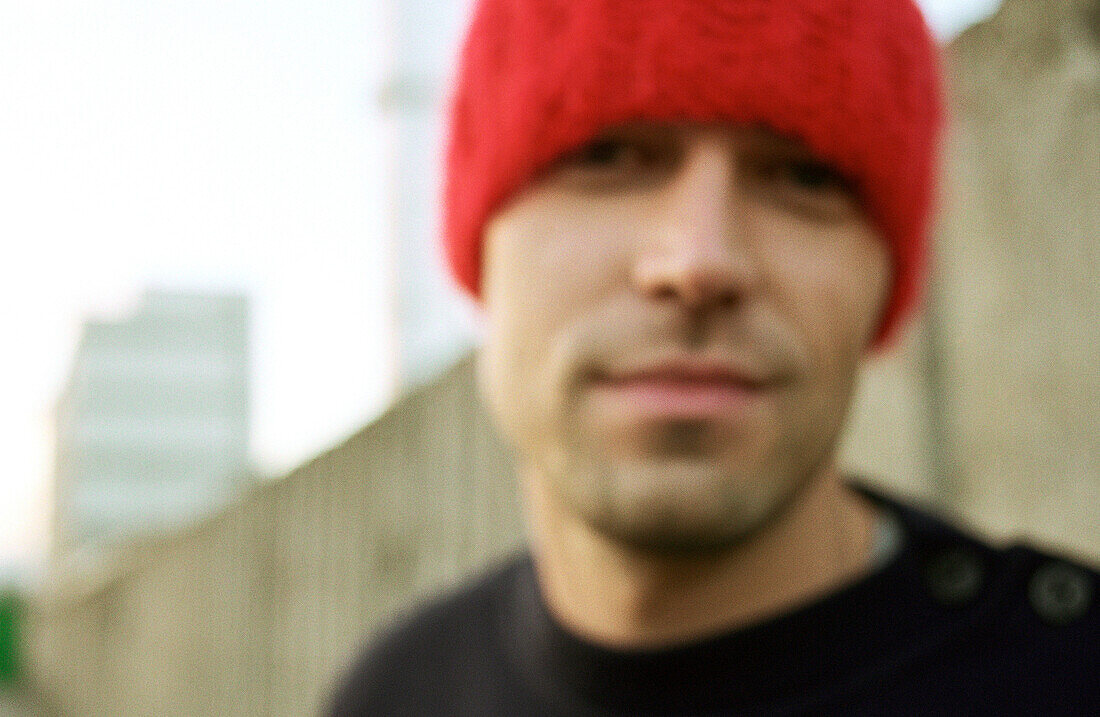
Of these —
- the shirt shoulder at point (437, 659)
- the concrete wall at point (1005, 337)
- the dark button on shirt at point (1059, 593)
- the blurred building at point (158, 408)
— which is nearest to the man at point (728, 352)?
the dark button on shirt at point (1059, 593)

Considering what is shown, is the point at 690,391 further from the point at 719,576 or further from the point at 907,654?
the point at 907,654

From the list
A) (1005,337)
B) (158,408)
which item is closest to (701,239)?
(1005,337)

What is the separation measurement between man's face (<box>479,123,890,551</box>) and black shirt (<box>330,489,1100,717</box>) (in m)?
0.20

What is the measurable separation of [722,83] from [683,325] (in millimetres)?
295

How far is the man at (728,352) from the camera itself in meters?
1.27

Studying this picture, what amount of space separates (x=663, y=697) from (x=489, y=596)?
71 cm

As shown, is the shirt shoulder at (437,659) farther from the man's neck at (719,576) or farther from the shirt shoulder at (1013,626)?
the shirt shoulder at (1013,626)

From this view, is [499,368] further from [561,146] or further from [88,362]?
[88,362]

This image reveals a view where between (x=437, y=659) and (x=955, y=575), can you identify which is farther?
(x=437, y=659)

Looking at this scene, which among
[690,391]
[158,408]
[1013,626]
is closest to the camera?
[690,391]

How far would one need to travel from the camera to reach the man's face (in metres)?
1.25

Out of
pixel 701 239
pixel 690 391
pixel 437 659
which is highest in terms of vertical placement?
pixel 701 239

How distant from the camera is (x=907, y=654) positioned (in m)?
1.35

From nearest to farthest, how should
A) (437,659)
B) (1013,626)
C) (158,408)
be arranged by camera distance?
(1013,626) → (437,659) → (158,408)
